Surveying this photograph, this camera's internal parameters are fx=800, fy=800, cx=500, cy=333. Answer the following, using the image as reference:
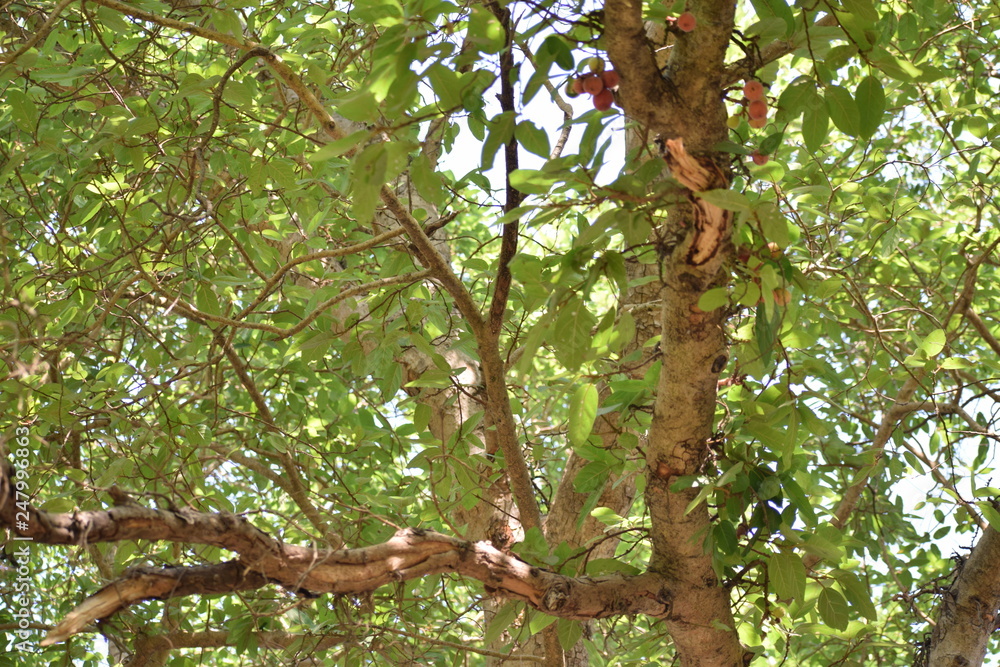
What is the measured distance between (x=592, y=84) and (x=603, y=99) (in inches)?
1.5

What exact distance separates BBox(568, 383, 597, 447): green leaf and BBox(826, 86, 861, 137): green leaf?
70 centimetres

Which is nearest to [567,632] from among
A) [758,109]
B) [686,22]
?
[758,109]

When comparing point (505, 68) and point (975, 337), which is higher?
point (975, 337)

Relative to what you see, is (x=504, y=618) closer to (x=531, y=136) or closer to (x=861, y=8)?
(x=531, y=136)

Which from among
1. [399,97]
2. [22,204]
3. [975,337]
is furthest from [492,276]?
[975,337]

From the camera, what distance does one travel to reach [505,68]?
1.68 meters

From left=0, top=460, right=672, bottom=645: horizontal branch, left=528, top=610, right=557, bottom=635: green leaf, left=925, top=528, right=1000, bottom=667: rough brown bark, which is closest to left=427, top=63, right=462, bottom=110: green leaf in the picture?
left=0, top=460, right=672, bottom=645: horizontal branch

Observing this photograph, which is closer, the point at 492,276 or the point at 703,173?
the point at 703,173

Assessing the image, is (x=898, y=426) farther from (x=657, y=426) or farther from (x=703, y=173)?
(x=703, y=173)

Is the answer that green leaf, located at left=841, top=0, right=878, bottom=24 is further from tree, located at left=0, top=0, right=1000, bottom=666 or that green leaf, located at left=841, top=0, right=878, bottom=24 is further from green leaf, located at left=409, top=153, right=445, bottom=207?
green leaf, located at left=409, top=153, right=445, bottom=207

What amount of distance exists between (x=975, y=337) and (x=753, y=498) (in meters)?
2.91

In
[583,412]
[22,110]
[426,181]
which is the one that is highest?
[22,110]

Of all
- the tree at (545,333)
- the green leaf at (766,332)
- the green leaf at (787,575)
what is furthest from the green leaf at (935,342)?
the green leaf at (766,332)

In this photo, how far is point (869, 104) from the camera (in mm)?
1497
